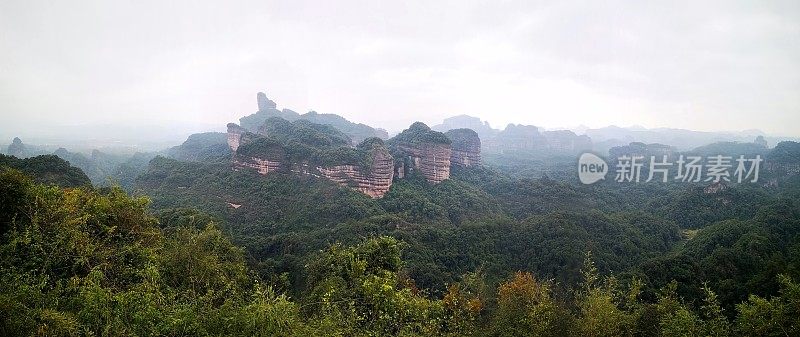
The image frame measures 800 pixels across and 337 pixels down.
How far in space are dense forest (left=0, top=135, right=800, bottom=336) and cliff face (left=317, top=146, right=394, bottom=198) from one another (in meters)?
1.62

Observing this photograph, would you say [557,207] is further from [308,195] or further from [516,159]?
[516,159]

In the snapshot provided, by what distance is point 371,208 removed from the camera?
1614 inches

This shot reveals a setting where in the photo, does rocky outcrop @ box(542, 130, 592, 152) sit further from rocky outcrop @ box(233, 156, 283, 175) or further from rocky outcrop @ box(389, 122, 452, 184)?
rocky outcrop @ box(233, 156, 283, 175)

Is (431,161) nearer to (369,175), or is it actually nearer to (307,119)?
(369,175)

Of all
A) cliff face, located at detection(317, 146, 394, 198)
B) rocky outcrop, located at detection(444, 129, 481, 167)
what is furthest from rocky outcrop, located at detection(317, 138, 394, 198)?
rocky outcrop, located at detection(444, 129, 481, 167)

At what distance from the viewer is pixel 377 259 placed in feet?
51.9

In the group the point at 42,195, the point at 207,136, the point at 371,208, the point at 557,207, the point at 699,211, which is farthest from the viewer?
the point at 207,136

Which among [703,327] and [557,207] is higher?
[703,327]

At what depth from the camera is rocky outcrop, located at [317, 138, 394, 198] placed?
44562 millimetres

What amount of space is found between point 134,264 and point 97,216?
82.1 inches

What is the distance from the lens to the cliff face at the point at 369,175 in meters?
44.6

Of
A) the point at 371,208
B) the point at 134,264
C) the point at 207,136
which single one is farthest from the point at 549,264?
the point at 207,136

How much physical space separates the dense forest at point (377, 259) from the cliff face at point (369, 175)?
162 cm

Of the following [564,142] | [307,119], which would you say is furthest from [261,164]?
[564,142]
